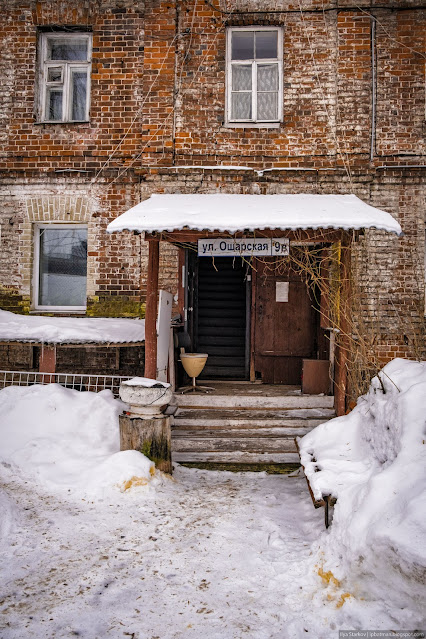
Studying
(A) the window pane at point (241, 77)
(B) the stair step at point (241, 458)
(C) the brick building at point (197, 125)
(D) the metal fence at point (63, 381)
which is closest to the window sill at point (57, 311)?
(C) the brick building at point (197, 125)

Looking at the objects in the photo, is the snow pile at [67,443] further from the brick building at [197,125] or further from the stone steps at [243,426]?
the brick building at [197,125]

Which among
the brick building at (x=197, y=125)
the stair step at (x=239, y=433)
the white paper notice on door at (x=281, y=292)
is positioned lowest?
the stair step at (x=239, y=433)

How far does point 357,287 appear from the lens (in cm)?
751

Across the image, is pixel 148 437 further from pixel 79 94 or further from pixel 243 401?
pixel 79 94

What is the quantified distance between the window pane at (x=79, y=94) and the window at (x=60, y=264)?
1.91m

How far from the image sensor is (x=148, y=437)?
5.03 metres

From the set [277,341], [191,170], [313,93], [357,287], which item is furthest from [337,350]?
[313,93]

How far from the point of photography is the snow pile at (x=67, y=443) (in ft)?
15.3

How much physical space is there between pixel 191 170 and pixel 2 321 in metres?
3.82

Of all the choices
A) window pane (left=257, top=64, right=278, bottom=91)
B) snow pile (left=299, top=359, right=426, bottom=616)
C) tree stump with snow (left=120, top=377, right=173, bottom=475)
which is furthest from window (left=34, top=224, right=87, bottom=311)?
snow pile (left=299, top=359, right=426, bottom=616)

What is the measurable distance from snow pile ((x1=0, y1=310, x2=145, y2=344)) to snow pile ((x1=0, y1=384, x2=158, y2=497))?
0.72 metres

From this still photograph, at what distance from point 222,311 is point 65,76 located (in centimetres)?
573

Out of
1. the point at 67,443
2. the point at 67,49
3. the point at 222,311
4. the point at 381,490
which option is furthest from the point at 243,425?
the point at 67,49

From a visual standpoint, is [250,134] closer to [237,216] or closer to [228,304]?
[237,216]
